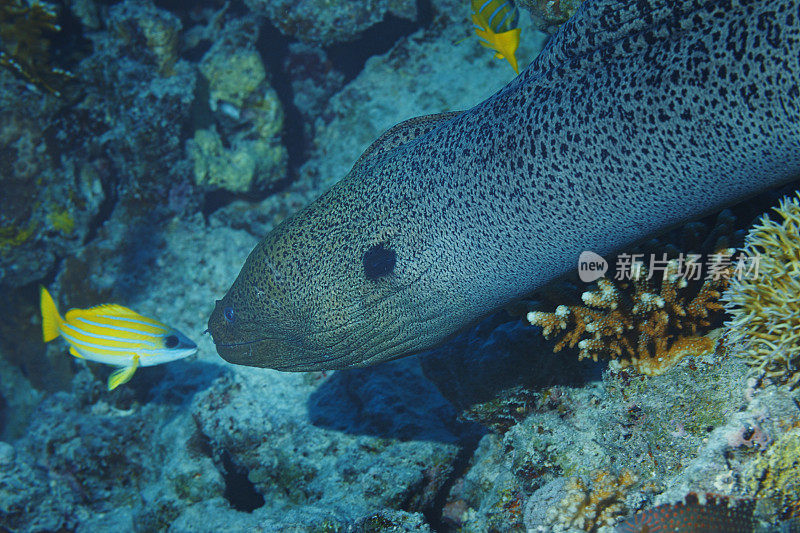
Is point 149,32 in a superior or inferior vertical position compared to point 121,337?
superior

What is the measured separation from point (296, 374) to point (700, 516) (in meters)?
3.56

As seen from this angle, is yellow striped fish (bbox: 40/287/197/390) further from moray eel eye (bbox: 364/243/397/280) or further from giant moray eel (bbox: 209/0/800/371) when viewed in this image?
moray eel eye (bbox: 364/243/397/280)

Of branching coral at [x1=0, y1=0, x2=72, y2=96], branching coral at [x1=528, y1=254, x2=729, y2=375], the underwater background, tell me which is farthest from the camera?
branching coral at [x1=0, y1=0, x2=72, y2=96]

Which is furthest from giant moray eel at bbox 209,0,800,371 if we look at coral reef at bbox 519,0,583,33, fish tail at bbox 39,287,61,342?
fish tail at bbox 39,287,61,342

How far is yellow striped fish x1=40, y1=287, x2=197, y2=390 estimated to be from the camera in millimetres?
3768

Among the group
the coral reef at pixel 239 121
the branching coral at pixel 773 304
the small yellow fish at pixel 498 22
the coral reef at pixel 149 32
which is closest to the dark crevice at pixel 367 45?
the coral reef at pixel 239 121

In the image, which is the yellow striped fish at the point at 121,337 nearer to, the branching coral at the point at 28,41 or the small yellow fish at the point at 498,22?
the branching coral at the point at 28,41

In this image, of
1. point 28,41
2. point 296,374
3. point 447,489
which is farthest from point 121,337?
point 28,41

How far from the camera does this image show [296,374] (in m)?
4.46

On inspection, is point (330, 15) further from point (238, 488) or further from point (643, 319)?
point (238, 488)

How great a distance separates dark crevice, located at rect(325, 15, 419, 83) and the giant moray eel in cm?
346

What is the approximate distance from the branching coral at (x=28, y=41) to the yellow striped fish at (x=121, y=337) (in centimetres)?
349

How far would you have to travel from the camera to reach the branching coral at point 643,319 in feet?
7.27

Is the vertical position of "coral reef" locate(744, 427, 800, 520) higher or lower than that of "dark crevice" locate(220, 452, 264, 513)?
higher
